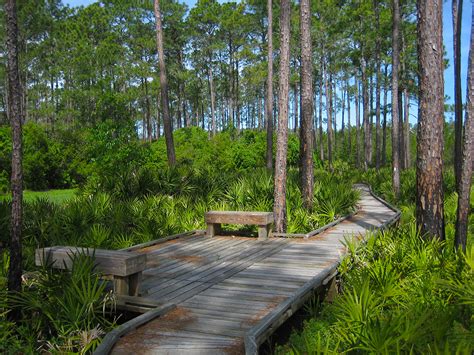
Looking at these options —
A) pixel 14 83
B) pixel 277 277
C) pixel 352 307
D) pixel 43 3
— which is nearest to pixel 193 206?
pixel 277 277

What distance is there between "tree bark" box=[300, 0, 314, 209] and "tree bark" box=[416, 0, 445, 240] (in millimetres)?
4853

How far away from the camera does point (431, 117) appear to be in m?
8.30

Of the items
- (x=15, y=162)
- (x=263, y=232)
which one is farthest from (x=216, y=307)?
(x=263, y=232)

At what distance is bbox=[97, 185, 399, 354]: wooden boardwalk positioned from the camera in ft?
13.6

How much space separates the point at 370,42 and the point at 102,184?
27.8 m

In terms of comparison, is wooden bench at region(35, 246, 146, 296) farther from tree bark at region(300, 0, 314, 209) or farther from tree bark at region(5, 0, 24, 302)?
tree bark at region(300, 0, 314, 209)

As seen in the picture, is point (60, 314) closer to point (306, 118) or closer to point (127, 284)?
point (127, 284)

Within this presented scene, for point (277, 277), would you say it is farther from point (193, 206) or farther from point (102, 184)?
point (102, 184)

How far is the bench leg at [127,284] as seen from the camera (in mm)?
5277

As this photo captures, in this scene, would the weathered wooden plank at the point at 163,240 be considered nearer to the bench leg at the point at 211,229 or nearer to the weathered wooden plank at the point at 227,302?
the bench leg at the point at 211,229

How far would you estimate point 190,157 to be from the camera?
3172 cm

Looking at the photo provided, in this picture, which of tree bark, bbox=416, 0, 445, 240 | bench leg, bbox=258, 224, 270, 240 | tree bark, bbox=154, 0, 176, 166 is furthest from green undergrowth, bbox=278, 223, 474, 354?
tree bark, bbox=154, 0, 176, 166

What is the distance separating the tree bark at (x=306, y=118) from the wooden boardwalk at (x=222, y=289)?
3.21 m

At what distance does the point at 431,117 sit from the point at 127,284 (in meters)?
6.38
